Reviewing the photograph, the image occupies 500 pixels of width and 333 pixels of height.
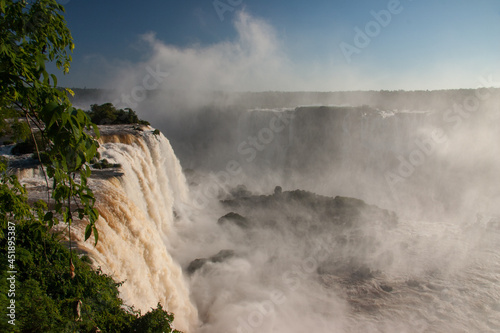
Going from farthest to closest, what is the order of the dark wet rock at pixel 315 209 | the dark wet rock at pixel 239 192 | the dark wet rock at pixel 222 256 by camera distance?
1. the dark wet rock at pixel 239 192
2. the dark wet rock at pixel 315 209
3. the dark wet rock at pixel 222 256

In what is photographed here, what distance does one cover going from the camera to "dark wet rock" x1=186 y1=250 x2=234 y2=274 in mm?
13443

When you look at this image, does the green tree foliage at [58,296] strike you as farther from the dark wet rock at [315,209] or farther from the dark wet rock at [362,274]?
the dark wet rock at [315,209]

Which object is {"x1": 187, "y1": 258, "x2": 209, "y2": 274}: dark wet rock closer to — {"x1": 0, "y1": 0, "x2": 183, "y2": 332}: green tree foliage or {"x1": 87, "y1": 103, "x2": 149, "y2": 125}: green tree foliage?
{"x1": 0, "y1": 0, "x2": 183, "y2": 332}: green tree foliage

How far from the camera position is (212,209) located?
2406 cm

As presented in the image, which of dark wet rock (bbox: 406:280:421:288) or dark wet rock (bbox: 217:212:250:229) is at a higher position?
dark wet rock (bbox: 217:212:250:229)

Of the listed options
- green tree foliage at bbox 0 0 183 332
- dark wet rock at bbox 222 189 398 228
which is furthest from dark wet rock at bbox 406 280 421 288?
green tree foliage at bbox 0 0 183 332

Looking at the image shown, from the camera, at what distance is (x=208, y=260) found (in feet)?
46.4

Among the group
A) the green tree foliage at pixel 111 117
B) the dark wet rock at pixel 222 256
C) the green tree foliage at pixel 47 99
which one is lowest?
the dark wet rock at pixel 222 256

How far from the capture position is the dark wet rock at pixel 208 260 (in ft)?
44.1

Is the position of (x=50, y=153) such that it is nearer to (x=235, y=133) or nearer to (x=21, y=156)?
(x=21, y=156)

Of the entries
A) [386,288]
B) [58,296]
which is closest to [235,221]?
[386,288]

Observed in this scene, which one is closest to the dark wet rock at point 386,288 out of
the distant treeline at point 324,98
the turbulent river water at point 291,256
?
the turbulent river water at point 291,256

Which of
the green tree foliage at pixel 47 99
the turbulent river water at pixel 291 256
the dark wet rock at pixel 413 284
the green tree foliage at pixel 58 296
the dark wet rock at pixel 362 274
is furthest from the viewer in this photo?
the dark wet rock at pixel 362 274

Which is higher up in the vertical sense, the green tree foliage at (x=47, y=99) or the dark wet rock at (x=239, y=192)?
the dark wet rock at (x=239, y=192)
